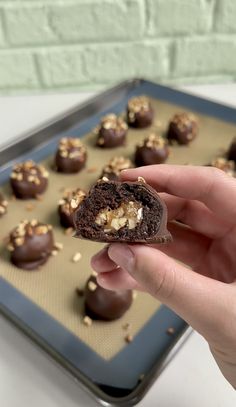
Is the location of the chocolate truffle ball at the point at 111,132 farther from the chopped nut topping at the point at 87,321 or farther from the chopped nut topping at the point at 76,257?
the chopped nut topping at the point at 87,321

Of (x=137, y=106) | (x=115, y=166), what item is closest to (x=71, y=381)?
(x=115, y=166)

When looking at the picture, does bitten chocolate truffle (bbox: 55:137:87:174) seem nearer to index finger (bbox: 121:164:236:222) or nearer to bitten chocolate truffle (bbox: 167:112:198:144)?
bitten chocolate truffle (bbox: 167:112:198:144)

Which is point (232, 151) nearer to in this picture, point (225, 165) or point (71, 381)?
point (225, 165)

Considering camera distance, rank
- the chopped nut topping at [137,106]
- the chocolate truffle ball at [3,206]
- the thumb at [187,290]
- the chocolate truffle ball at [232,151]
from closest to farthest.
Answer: the thumb at [187,290]
the chocolate truffle ball at [3,206]
the chocolate truffle ball at [232,151]
the chopped nut topping at [137,106]

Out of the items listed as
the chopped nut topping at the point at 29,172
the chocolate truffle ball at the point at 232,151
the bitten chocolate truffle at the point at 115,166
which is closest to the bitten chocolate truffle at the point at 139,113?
the bitten chocolate truffle at the point at 115,166

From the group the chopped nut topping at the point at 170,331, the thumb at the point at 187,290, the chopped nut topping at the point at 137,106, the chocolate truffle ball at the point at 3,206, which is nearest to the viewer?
the thumb at the point at 187,290

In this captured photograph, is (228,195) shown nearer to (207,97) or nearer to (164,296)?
(164,296)
